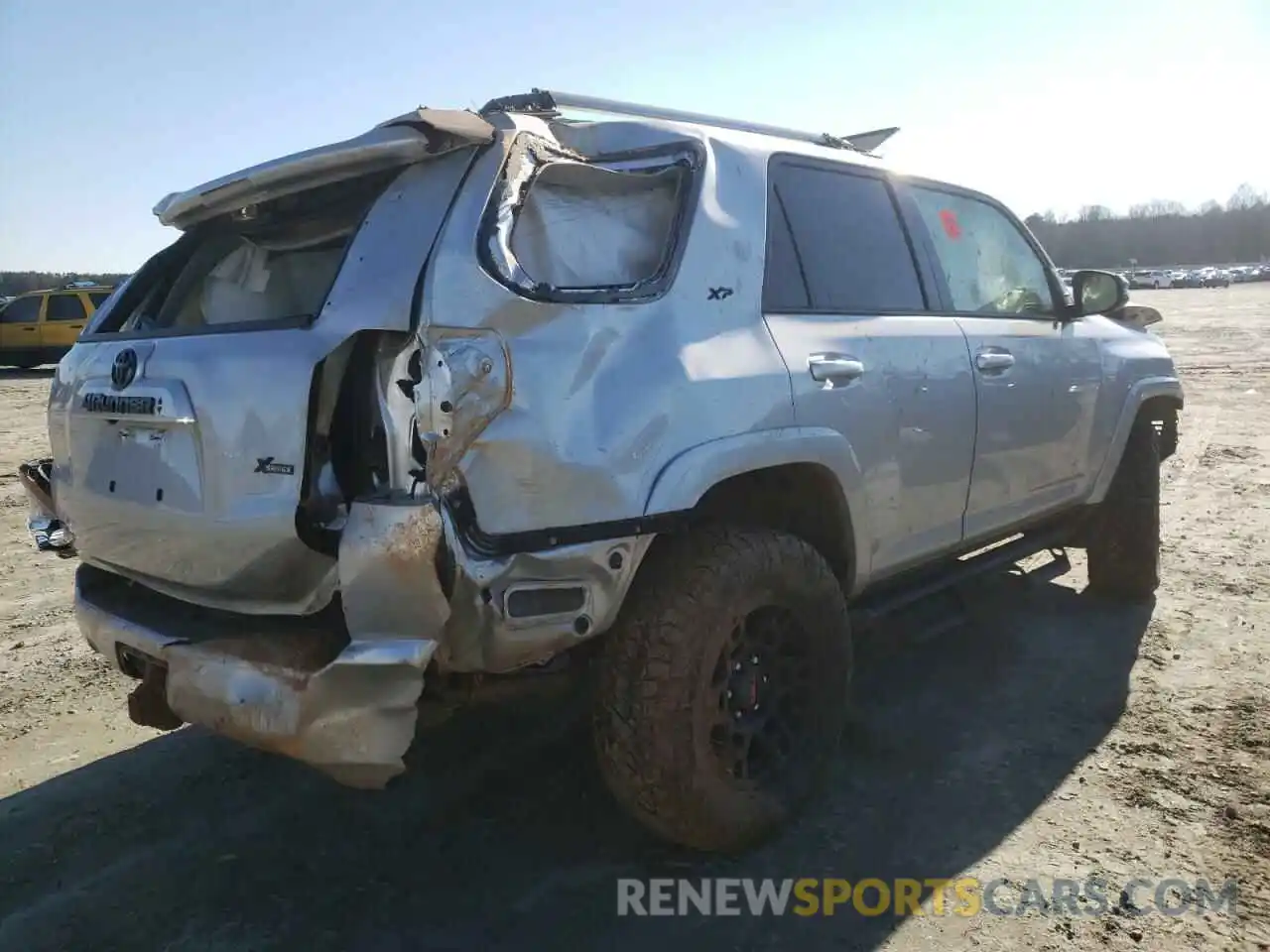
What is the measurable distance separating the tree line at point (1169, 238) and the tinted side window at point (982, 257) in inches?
3973

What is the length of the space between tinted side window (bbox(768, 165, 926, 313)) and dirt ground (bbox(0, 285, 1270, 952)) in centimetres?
158

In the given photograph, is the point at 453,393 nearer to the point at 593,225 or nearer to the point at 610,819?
the point at 593,225

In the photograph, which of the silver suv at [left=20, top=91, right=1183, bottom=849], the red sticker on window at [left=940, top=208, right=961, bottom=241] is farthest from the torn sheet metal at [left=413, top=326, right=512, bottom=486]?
the red sticker on window at [left=940, top=208, right=961, bottom=241]

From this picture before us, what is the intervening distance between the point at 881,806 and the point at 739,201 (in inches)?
75.3

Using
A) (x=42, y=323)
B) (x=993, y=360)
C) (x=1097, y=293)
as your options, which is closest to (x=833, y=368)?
(x=993, y=360)

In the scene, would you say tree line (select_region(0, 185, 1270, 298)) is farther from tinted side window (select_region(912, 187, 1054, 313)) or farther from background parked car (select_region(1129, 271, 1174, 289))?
tinted side window (select_region(912, 187, 1054, 313))

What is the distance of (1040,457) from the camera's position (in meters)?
4.19

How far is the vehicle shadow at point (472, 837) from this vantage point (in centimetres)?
260

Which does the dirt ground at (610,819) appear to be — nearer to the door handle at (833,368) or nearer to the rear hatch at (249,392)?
the rear hatch at (249,392)

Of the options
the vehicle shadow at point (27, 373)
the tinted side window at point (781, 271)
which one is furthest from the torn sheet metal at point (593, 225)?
the vehicle shadow at point (27, 373)

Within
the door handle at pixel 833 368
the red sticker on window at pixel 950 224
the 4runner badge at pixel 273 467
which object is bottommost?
the 4runner badge at pixel 273 467

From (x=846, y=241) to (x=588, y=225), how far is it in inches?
43.8

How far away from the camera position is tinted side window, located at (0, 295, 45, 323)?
22938 mm

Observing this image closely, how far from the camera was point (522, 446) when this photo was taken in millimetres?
2338
